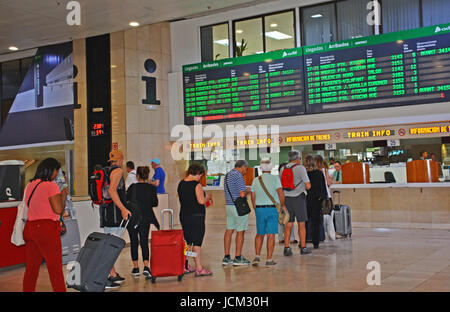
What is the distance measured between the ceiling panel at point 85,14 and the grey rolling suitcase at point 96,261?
5339 millimetres

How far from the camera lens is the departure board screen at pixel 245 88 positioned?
11.8 metres

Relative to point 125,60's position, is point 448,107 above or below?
below

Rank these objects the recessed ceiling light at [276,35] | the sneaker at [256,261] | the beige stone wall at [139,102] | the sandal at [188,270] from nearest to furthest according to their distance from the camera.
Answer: the sandal at [188,270] < the sneaker at [256,261] < the recessed ceiling light at [276,35] < the beige stone wall at [139,102]

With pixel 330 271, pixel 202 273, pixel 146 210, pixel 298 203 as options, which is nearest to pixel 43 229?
pixel 146 210

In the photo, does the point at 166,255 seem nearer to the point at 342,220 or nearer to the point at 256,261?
the point at 256,261

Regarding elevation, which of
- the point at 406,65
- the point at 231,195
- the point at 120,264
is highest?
the point at 406,65

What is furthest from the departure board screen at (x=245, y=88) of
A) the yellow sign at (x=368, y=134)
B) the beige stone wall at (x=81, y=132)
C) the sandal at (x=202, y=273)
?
the sandal at (x=202, y=273)

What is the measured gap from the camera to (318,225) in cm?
877

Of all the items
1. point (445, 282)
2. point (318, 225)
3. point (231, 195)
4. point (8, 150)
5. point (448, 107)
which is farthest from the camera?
point (8, 150)

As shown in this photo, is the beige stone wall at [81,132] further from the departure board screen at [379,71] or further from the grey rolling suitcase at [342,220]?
the grey rolling suitcase at [342,220]

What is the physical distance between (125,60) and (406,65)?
6659 mm

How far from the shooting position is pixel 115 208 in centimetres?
626
